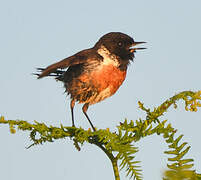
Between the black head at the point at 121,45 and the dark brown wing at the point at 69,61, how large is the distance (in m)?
0.47

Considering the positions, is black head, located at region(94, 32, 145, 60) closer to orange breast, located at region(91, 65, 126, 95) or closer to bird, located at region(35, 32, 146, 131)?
bird, located at region(35, 32, 146, 131)

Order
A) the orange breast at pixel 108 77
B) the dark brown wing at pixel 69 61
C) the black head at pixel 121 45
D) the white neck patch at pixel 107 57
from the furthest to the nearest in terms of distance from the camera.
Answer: the black head at pixel 121 45, the white neck patch at pixel 107 57, the orange breast at pixel 108 77, the dark brown wing at pixel 69 61

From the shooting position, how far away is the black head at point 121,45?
6.42 meters

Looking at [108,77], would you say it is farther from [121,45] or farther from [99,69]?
[121,45]

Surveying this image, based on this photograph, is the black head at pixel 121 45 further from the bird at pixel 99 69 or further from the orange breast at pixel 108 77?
the orange breast at pixel 108 77

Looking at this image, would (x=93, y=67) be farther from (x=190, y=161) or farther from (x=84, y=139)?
(x=190, y=161)

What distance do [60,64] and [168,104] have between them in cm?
368

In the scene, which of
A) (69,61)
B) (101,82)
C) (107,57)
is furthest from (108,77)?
(69,61)

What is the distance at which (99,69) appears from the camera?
583 centimetres

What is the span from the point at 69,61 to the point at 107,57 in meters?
1.03

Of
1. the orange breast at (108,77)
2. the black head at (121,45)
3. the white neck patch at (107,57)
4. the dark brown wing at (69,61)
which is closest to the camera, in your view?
the dark brown wing at (69,61)

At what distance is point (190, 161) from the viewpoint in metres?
1.21

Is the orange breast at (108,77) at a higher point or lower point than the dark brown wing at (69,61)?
lower

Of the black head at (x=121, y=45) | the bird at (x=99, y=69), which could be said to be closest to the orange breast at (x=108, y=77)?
the bird at (x=99, y=69)
